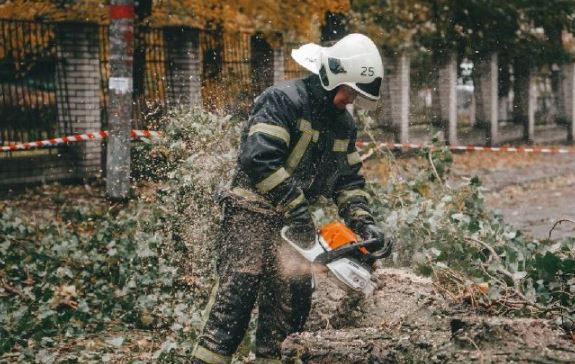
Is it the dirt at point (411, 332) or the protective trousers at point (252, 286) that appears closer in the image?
the dirt at point (411, 332)

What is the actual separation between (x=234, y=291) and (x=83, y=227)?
4237 mm

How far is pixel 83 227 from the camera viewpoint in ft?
27.2

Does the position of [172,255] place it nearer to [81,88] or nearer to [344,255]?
A: [344,255]

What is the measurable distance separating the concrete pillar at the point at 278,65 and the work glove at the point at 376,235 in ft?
37.9

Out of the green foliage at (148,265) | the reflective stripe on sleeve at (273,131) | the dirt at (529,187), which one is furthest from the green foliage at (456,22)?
the reflective stripe on sleeve at (273,131)

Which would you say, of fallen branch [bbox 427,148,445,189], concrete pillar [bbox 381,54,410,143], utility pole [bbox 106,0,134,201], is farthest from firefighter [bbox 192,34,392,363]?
concrete pillar [bbox 381,54,410,143]

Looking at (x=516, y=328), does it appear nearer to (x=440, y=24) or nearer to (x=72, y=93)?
(x=72, y=93)

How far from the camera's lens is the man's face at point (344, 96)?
14.5 ft

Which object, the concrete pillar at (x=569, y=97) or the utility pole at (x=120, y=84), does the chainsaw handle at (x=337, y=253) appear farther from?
the concrete pillar at (x=569, y=97)

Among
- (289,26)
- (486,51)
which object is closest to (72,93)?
(289,26)

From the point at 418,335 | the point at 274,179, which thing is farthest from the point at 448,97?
the point at 418,335

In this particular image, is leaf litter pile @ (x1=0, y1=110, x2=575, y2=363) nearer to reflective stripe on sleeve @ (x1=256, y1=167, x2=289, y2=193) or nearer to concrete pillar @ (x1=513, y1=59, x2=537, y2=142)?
reflective stripe on sleeve @ (x1=256, y1=167, x2=289, y2=193)

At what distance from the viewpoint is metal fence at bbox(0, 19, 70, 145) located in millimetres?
12289

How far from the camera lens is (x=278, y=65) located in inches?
639
